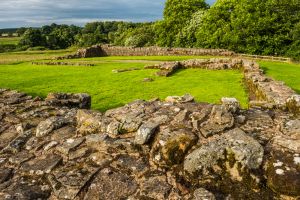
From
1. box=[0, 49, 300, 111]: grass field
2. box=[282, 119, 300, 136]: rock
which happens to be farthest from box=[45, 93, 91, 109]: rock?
box=[282, 119, 300, 136]: rock

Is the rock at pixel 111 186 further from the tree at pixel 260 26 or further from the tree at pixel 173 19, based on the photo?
the tree at pixel 173 19

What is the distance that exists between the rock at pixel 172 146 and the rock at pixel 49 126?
2.66 meters

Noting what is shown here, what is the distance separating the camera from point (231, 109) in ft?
20.3

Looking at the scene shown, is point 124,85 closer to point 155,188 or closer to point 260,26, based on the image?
point 155,188

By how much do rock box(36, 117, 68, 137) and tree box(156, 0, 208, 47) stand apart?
62.5m

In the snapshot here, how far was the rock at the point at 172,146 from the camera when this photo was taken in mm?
5426

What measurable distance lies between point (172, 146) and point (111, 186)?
123 cm

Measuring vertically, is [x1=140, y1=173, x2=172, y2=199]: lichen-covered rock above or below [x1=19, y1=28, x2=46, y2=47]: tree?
above

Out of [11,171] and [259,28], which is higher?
[259,28]

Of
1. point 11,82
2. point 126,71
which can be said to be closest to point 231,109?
point 11,82

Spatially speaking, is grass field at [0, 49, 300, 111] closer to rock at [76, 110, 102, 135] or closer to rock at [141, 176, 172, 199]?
rock at [76, 110, 102, 135]

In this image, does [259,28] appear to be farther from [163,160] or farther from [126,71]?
[163,160]

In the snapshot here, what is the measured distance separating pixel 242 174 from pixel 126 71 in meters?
25.6

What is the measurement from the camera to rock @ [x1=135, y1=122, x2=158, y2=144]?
5.82 m
